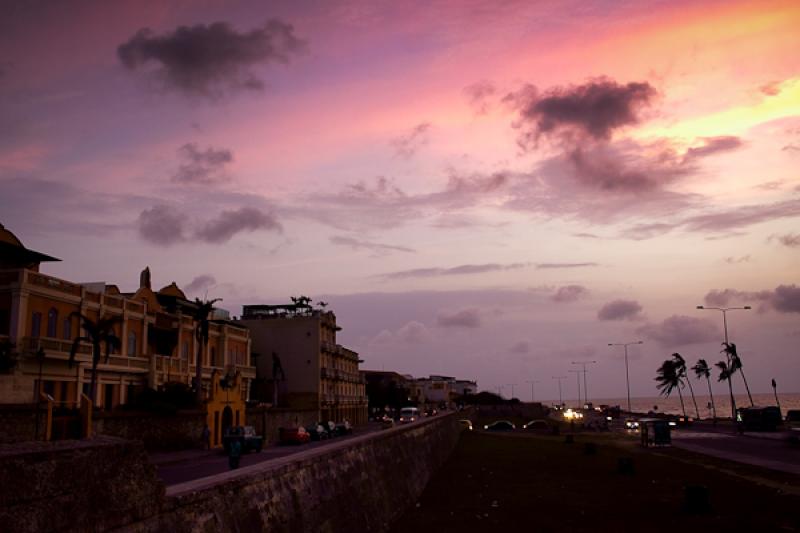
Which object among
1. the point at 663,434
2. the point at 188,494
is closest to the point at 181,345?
the point at 663,434

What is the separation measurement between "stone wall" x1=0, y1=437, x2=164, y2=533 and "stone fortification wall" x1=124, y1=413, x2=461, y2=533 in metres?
0.27

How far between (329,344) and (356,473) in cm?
7875

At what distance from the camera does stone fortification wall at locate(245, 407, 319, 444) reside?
56219 millimetres

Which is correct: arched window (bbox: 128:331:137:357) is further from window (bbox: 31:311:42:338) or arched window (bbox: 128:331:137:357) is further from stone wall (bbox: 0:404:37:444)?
stone wall (bbox: 0:404:37:444)

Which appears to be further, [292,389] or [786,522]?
[292,389]

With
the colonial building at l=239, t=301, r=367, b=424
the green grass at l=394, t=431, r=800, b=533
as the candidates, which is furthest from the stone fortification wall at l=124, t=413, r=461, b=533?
the colonial building at l=239, t=301, r=367, b=424

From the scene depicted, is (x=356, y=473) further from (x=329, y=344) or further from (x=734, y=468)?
(x=329, y=344)

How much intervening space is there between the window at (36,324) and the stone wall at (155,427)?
28.3 ft

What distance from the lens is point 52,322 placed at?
43.5m

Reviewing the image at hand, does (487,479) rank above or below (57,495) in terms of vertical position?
below

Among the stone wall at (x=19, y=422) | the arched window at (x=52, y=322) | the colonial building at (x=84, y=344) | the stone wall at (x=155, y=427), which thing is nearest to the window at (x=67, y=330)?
the colonial building at (x=84, y=344)

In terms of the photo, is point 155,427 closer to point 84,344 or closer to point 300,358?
point 84,344

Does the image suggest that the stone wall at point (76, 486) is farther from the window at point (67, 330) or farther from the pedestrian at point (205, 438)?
the window at point (67, 330)

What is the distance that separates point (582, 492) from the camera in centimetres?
2759
